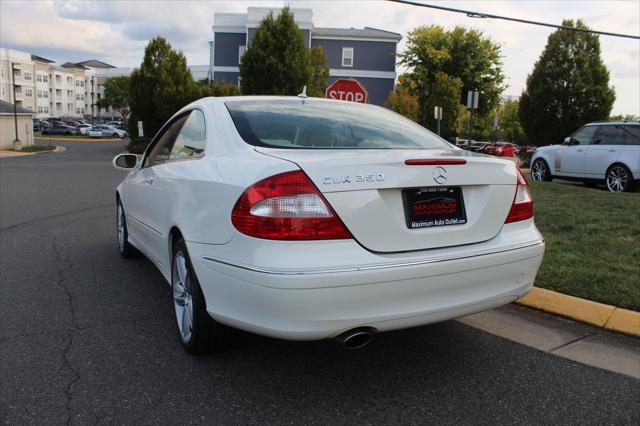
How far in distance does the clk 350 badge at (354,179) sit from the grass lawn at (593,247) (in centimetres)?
248

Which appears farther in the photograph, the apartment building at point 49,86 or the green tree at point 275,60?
the apartment building at point 49,86

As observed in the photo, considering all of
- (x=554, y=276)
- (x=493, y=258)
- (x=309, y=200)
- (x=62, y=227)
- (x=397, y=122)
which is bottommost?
(x=62, y=227)

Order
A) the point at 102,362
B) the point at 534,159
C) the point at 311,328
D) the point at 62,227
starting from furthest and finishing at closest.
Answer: the point at 534,159 < the point at 62,227 < the point at 102,362 < the point at 311,328

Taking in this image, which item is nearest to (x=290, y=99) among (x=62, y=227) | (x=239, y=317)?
(x=239, y=317)

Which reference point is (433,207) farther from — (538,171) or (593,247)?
(538,171)

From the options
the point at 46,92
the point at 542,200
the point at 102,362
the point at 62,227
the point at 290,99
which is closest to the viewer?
the point at 102,362

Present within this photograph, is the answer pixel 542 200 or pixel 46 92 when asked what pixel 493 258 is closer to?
pixel 542 200

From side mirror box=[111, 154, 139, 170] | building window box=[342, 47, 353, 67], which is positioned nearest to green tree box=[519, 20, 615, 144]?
building window box=[342, 47, 353, 67]

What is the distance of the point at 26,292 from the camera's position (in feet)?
15.4

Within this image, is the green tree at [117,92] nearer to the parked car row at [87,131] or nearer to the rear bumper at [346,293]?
the parked car row at [87,131]

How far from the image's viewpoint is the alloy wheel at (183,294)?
11.1 ft

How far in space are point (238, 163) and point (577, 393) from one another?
7.28 feet

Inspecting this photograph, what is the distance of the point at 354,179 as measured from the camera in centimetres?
276

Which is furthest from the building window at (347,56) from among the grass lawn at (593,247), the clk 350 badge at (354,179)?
the clk 350 badge at (354,179)
